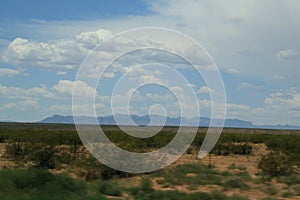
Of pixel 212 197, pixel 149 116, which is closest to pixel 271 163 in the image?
pixel 149 116

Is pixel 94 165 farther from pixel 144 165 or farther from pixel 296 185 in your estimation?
pixel 296 185

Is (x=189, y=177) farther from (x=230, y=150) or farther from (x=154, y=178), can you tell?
(x=230, y=150)

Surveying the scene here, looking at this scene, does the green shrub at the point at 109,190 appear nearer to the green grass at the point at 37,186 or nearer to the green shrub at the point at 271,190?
the green grass at the point at 37,186

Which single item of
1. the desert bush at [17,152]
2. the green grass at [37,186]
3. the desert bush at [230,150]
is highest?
the desert bush at [230,150]

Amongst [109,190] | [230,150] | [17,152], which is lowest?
[109,190]

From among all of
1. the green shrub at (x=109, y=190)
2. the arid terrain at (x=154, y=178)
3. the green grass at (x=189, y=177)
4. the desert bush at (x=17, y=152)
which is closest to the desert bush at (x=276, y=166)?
the arid terrain at (x=154, y=178)

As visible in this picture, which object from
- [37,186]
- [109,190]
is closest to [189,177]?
[109,190]

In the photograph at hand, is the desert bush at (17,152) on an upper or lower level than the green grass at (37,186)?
upper

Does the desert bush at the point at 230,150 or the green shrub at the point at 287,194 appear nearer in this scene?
the green shrub at the point at 287,194

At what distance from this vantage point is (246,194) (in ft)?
85.9

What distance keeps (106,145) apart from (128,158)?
340 cm

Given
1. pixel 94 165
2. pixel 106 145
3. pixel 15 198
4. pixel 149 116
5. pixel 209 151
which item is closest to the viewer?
pixel 15 198

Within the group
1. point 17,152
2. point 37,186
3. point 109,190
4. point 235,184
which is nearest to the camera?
point 37,186

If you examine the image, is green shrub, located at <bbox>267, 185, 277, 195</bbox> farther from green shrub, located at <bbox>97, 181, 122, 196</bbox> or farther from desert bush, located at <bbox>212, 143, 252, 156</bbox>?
desert bush, located at <bbox>212, 143, 252, 156</bbox>
